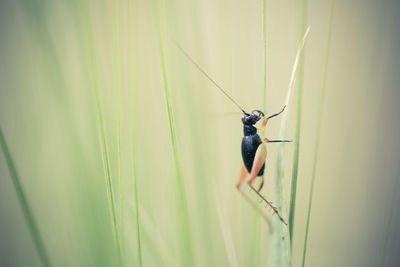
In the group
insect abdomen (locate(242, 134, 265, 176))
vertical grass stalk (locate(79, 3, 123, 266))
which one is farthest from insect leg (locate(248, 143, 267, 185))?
vertical grass stalk (locate(79, 3, 123, 266))

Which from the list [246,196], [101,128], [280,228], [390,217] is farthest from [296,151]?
[390,217]

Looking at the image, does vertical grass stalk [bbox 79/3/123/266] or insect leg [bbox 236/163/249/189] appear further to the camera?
insect leg [bbox 236/163/249/189]

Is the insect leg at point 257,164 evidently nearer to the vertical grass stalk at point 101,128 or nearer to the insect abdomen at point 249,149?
the insect abdomen at point 249,149

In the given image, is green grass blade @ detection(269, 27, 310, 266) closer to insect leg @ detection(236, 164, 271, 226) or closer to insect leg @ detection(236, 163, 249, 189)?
insect leg @ detection(236, 164, 271, 226)

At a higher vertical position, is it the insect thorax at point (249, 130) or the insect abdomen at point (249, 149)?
the insect thorax at point (249, 130)

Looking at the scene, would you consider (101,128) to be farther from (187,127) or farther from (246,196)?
(246,196)

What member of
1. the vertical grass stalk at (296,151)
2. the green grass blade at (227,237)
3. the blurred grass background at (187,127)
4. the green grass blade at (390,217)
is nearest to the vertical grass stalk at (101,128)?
the blurred grass background at (187,127)

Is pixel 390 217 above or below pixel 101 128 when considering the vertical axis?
below

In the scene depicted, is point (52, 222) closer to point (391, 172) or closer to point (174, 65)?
point (174, 65)
